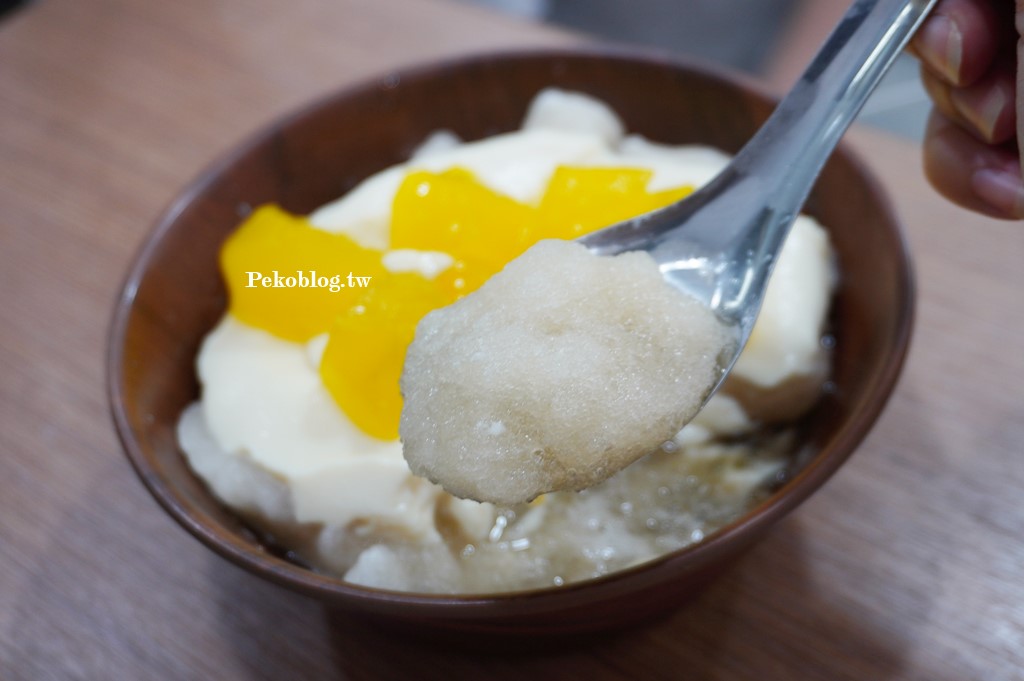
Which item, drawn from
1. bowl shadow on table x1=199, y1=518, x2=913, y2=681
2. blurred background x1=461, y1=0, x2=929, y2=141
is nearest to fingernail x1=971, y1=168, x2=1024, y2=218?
bowl shadow on table x1=199, y1=518, x2=913, y2=681

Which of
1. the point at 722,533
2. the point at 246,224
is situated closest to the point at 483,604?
the point at 722,533

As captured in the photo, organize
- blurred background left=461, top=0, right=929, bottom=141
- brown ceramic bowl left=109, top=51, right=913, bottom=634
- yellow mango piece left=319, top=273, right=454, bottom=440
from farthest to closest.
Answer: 1. blurred background left=461, top=0, right=929, bottom=141
2. yellow mango piece left=319, top=273, right=454, bottom=440
3. brown ceramic bowl left=109, top=51, right=913, bottom=634

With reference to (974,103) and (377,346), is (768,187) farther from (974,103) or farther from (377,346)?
(377,346)

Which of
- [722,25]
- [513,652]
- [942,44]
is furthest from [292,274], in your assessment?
[722,25]

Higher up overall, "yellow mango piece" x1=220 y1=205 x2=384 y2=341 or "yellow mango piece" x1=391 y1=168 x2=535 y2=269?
"yellow mango piece" x1=391 y1=168 x2=535 y2=269

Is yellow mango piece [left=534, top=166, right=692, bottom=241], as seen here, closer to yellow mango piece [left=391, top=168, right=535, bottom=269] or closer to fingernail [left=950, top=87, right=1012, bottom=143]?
yellow mango piece [left=391, top=168, right=535, bottom=269]

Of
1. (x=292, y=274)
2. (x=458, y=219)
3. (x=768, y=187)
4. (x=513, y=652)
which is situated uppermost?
(x=768, y=187)

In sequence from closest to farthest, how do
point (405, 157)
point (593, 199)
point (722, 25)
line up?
point (593, 199) → point (405, 157) → point (722, 25)
